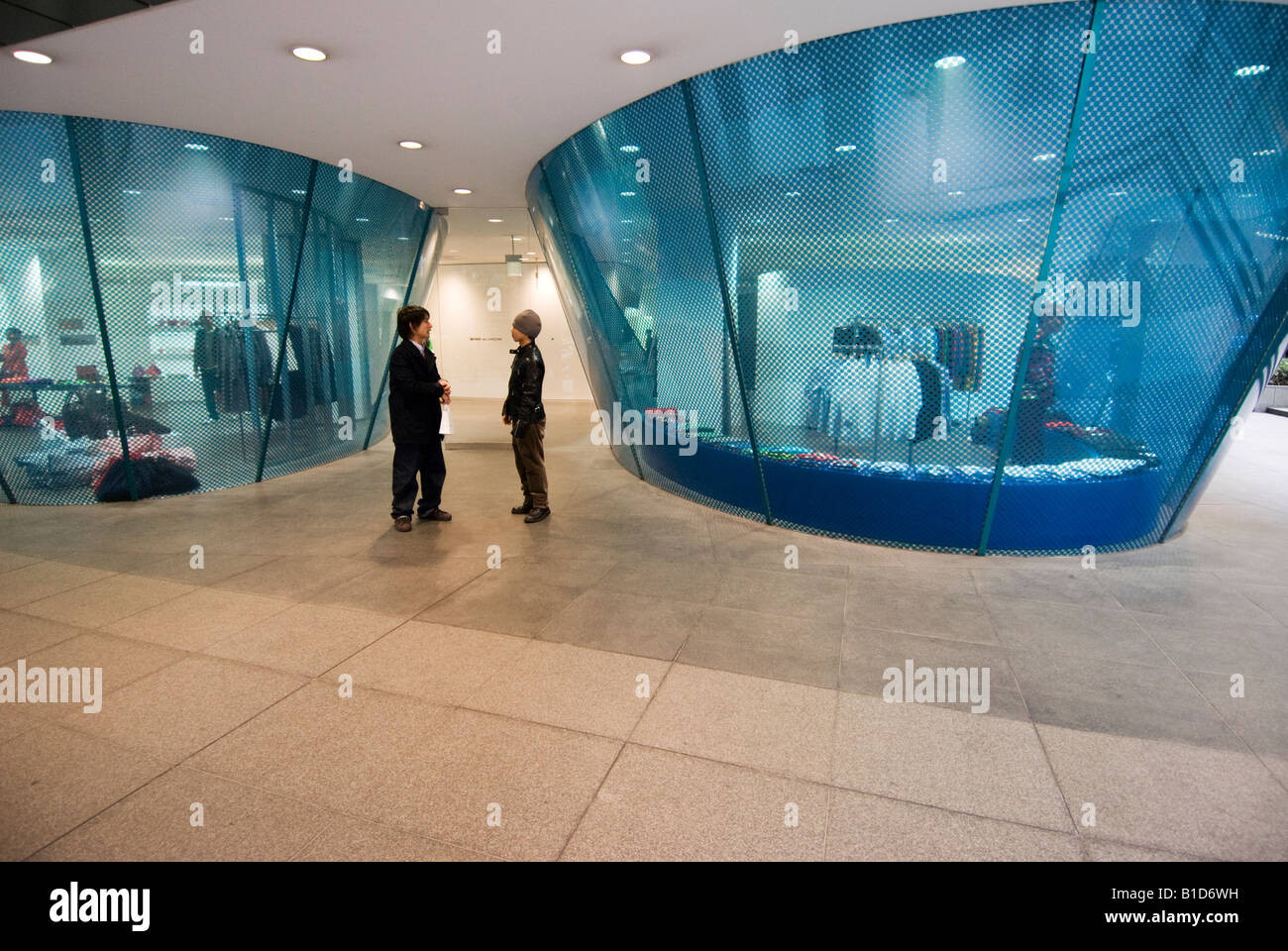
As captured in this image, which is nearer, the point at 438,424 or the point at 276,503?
the point at 438,424

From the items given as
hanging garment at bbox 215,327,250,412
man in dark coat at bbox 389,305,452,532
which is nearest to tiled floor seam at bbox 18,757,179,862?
man in dark coat at bbox 389,305,452,532

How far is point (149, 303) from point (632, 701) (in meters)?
6.85

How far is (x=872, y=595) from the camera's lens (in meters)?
4.55

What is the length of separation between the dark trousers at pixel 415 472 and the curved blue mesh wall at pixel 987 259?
2.61 metres

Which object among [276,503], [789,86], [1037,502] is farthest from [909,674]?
[276,503]

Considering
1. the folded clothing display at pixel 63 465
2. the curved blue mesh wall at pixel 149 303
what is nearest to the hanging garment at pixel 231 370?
the curved blue mesh wall at pixel 149 303

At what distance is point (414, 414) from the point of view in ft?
19.7

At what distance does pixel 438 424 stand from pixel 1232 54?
248 inches

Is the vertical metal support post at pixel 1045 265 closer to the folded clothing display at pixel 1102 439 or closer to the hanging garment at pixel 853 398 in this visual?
the folded clothing display at pixel 1102 439

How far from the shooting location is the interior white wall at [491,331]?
14945 millimetres

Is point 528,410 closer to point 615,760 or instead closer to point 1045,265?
point 615,760

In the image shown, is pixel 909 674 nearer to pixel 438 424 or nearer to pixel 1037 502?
pixel 1037 502
